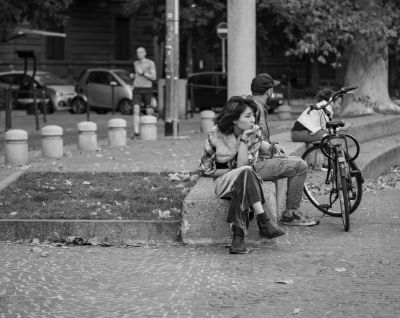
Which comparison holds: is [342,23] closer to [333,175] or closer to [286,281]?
[333,175]

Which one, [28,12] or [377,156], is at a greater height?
[28,12]

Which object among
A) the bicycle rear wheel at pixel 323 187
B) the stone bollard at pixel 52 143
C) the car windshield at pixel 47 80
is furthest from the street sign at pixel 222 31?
the bicycle rear wheel at pixel 323 187

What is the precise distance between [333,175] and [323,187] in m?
0.45

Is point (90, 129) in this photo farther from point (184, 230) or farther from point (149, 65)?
Result: point (184, 230)

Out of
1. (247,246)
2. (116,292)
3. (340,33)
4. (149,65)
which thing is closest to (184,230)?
(247,246)

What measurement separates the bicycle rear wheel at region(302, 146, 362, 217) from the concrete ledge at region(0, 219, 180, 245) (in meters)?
1.82

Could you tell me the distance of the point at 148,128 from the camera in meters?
18.8

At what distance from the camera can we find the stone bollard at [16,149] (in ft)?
47.4

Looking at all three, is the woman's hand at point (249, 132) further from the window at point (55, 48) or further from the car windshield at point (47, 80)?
the window at point (55, 48)

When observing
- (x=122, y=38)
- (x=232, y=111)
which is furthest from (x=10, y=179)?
(x=122, y=38)

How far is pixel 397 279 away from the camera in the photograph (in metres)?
7.58

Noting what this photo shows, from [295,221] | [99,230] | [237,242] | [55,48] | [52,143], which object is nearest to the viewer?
[237,242]

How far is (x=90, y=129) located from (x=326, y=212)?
6.40 m

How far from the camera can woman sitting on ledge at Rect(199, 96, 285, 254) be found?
8.65m
